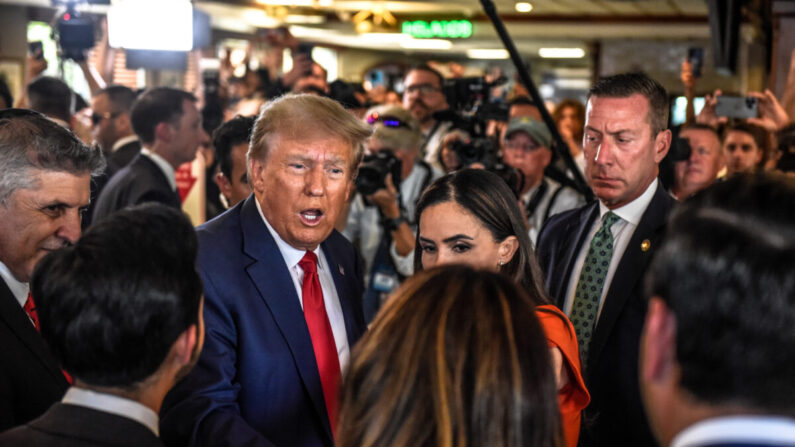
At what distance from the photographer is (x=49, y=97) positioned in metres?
4.36

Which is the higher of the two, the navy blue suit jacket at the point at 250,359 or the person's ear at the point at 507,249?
→ the person's ear at the point at 507,249

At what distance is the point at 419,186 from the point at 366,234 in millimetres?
352

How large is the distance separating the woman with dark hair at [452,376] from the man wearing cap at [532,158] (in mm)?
2746

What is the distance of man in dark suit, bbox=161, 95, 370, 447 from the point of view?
1.80 m

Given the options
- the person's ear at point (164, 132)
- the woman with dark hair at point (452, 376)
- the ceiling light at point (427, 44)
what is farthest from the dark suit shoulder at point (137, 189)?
the ceiling light at point (427, 44)

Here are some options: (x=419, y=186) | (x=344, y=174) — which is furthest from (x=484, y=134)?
(x=344, y=174)

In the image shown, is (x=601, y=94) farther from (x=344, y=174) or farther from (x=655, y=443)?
(x=655, y=443)

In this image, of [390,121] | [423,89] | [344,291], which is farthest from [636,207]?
[423,89]

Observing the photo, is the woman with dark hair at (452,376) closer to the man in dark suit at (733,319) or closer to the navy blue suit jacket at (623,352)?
the man in dark suit at (733,319)

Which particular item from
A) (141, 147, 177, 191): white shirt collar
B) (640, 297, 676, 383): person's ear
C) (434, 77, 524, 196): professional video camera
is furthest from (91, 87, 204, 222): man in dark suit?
(640, 297, 676, 383): person's ear

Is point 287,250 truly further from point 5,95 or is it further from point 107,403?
point 5,95

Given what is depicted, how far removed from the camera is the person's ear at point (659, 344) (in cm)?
94

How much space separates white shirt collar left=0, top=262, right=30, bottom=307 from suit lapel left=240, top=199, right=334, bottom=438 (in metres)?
0.49

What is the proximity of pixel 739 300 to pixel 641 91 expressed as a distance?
1588mm
